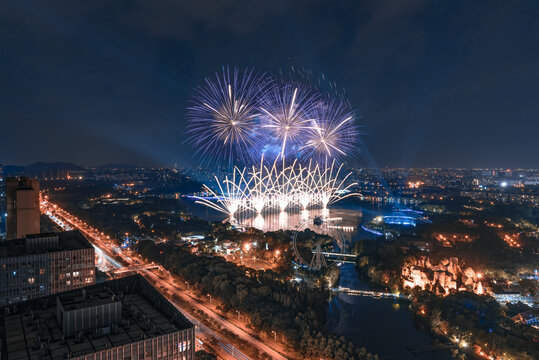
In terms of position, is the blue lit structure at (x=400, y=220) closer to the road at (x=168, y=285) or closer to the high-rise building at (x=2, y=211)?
the road at (x=168, y=285)

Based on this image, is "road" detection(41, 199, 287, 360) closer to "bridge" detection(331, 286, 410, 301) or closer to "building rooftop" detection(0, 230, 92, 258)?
"building rooftop" detection(0, 230, 92, 258)

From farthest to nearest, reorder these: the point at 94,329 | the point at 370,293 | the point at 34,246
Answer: the point at 370,293, the point at 34,246, the point at 94,329

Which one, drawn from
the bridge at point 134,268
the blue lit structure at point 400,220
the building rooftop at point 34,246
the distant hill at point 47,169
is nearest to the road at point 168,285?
the bridge at point 134,268

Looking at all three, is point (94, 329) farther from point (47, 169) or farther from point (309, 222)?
point (47, 169)

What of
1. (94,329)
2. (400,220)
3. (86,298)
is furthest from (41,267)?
(400,220)

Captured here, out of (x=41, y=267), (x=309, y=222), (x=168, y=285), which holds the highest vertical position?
(x=41, y=267)

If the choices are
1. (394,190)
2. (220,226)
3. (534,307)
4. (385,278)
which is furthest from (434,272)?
(394,190)
